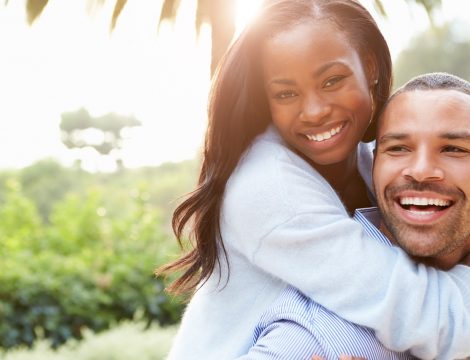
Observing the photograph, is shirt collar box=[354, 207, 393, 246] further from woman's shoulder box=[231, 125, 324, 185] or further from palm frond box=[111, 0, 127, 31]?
palm frond box=[111, 0, 127, 31]

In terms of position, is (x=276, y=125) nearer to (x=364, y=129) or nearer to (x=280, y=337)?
(x=364, y=129)

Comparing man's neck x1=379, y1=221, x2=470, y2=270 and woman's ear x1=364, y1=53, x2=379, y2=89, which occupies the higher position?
woman's ear x1=364, y1=53, x2=379, y2=89

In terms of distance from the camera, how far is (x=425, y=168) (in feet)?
6.84

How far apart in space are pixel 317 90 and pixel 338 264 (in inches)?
23.1

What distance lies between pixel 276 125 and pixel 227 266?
49 cm

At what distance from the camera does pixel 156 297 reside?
336 inches

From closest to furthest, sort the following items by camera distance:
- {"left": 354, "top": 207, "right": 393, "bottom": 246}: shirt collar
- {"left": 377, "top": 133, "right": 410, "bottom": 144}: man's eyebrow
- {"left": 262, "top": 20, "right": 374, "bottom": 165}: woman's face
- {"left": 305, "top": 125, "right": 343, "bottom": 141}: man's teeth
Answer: {"left": 377, "top": 133, "right": 410, "bottom": 144}: man's eyebrow < {"left": 354, "top": 207, "right": 393, "bottom": 246}: shirt collar < {"left": 262, "top": 20, "right": 374, "bottom": 165}: woman's face < {"left": 305, "top": 125, "right": 343, "bottom": 141}: man's teeth

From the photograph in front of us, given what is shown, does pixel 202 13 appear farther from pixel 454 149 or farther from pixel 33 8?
pixel 454 149

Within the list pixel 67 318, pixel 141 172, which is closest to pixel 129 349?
pixel 67 318

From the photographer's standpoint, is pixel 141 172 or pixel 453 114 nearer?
pixel 453 114

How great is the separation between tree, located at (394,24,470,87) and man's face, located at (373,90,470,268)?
91.4 ft

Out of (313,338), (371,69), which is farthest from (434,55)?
(313,338)

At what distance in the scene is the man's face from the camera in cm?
209

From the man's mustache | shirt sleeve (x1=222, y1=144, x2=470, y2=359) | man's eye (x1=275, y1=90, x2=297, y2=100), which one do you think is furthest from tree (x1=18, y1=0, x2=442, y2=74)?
the man's mustache
